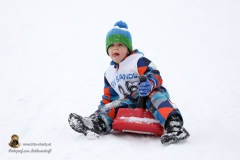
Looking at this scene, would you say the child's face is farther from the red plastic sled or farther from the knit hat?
the red plastic sled

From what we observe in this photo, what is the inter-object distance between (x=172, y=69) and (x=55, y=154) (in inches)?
172

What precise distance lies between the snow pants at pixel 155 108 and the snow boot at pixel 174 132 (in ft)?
0.16

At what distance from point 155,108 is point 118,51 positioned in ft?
2.72

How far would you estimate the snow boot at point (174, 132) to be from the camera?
2.27 metres

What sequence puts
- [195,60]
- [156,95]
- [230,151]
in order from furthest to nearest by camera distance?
[195,60]
[156,95]
[230,151]

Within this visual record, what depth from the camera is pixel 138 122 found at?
102 inches

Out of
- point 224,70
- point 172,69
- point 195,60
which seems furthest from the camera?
point 195,60

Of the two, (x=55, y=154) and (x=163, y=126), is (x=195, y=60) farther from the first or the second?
Result: (x=55, y=154)

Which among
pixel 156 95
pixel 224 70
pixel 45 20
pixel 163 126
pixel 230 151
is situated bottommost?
pixel 230 151

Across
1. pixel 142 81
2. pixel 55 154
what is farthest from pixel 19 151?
pixel 142 81

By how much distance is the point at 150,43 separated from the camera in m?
8.09

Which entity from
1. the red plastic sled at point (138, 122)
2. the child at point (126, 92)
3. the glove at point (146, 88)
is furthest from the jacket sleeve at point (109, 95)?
the glove at point (146, 88)

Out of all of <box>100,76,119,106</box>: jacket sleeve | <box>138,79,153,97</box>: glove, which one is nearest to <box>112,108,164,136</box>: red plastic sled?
<box>138,79,153,97</box>: glove

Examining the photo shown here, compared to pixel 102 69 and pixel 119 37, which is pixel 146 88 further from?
pixel 102 69
